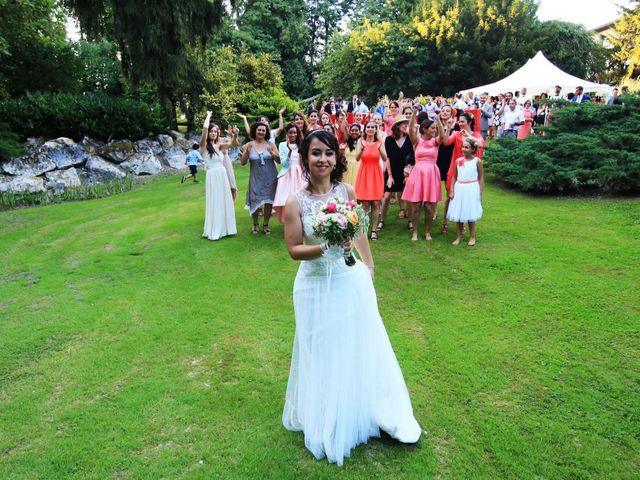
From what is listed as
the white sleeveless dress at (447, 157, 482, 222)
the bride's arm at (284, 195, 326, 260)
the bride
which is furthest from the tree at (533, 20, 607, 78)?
the bride's arm at (284, 195, 326, 260)

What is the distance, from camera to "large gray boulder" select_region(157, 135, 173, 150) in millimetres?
Result: 21337

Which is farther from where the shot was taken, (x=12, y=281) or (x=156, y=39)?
(x=156, y=39)

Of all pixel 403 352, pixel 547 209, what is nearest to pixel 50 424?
pixel 403 352

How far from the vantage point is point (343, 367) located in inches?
125

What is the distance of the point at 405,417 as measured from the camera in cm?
346

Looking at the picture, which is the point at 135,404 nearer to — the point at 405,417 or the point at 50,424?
the point at 50,424

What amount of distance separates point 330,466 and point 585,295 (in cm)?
434

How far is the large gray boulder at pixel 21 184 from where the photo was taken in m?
15.4

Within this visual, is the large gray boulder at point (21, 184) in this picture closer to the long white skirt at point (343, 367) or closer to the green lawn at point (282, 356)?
the green lawn at point (282, 356)

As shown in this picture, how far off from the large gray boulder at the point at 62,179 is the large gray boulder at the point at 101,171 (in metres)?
0.57

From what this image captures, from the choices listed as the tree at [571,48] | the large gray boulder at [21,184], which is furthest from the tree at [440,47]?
the large gray boulder at [21,184]

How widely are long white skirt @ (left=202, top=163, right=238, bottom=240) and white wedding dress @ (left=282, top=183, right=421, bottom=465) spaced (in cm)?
605

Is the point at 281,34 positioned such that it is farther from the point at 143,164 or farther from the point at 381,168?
the point at 381,168

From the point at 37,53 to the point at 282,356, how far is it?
2299 centimetres
